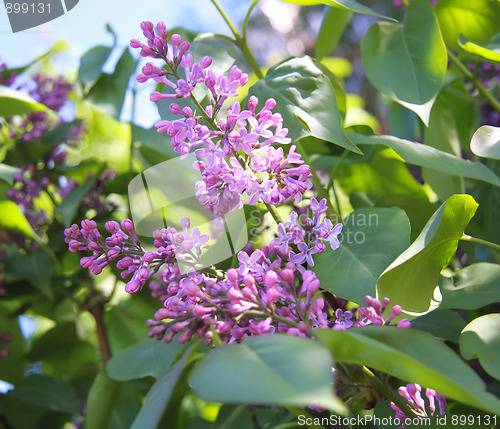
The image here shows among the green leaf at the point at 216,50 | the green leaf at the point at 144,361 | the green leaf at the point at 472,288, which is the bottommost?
the green leaf at the point at 144,361

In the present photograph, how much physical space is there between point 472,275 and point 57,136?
0.74 m

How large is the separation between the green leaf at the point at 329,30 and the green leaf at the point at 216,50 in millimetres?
206

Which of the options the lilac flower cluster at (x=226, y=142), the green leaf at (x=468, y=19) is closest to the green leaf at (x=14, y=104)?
the lilac flower cluster at (x=226, y=142)

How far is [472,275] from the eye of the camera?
544 millimetres

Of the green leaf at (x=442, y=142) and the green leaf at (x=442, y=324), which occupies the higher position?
the green leaf at (x=442, y=142)

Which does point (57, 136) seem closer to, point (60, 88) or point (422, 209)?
point (60, 88)

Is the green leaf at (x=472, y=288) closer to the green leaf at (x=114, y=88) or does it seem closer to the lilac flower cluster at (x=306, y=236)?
the lilac flower cluster at (x=306, y=236)

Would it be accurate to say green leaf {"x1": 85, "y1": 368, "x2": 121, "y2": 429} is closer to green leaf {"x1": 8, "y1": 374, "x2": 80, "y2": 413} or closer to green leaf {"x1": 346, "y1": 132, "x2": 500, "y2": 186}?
green leaf {"x1": 8, "y1": 374, "x2": 80, "y2": 413}

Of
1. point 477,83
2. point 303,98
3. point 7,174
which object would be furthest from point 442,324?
point 7,174

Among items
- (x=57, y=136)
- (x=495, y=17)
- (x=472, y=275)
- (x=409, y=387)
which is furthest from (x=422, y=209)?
(x=57, y=136)

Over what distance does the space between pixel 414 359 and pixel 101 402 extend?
461 mm

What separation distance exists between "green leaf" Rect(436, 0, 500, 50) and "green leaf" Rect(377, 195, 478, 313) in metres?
0.41

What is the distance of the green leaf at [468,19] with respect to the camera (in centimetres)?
76

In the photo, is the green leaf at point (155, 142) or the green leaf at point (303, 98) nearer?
the green leaf at point (303, 98)
